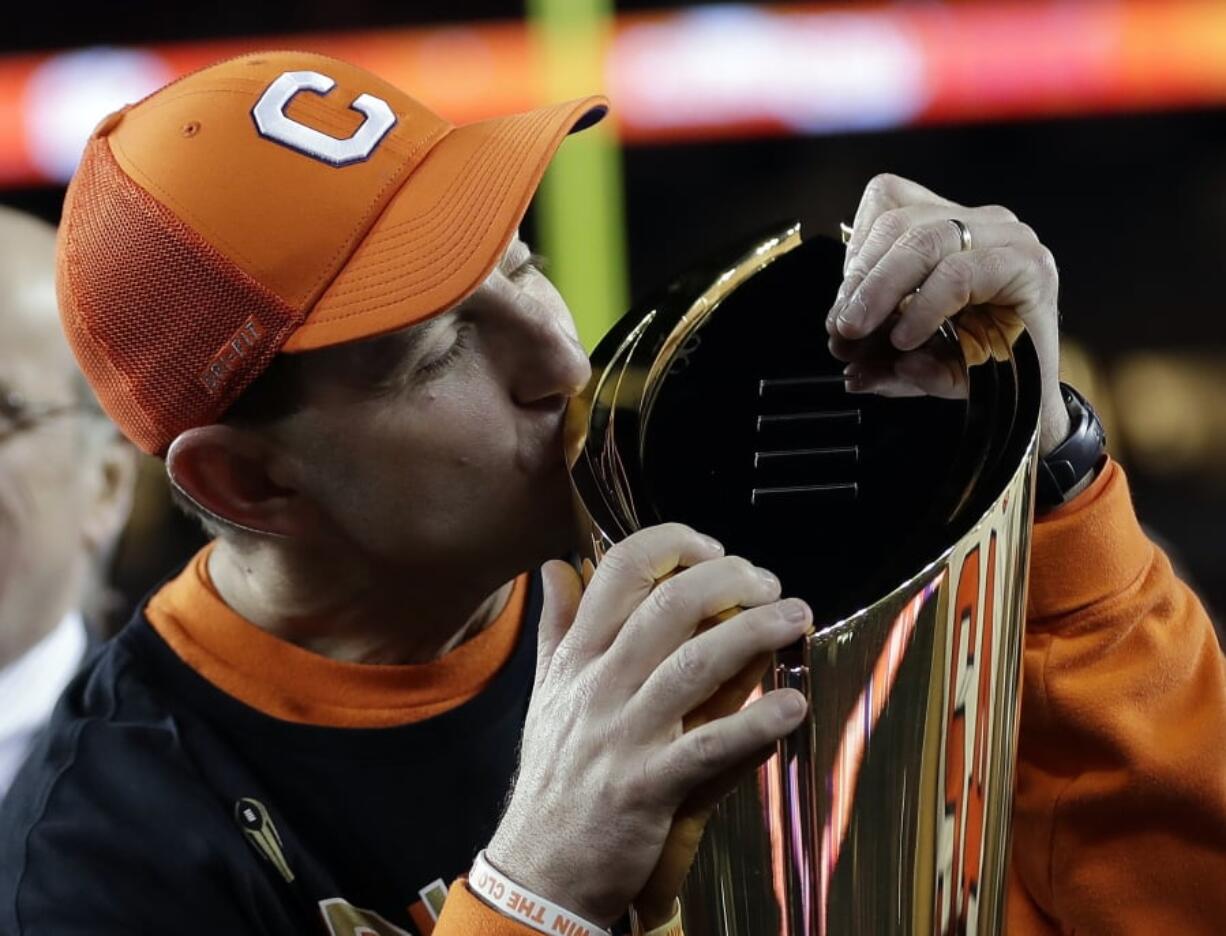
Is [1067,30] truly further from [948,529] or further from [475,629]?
[948,529]

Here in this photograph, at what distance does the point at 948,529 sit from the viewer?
2.23ft

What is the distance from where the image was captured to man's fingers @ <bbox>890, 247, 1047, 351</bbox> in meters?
0.83

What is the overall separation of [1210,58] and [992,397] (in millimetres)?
2917

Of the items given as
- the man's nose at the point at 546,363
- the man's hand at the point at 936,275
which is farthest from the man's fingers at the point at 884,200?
the man's nose at the point at 546,363

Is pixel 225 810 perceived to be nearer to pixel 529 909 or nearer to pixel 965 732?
pixel 529 909

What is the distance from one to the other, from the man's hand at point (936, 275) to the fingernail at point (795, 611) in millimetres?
237

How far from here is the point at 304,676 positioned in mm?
1048

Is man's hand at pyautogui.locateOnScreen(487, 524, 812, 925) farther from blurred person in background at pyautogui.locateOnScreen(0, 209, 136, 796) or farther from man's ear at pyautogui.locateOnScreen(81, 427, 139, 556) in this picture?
man's ear at pyautogui.locateOnScreen(81, 427, 139, 556)

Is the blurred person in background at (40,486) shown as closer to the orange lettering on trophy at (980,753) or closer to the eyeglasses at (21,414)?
the eyeglasses at (21,414)

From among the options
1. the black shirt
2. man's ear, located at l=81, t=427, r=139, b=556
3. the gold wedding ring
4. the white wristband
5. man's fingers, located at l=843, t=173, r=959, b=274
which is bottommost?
man's ear, located at l=81, t=427, r=139, b=556

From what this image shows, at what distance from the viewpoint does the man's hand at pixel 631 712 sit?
65 cm

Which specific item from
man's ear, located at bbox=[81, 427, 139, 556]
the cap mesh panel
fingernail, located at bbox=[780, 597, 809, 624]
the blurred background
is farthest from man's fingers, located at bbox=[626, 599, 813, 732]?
the blurred background

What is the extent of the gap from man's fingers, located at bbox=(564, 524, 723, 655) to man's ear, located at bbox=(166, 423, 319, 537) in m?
0.35

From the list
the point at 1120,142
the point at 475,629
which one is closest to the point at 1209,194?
the point at 1120,142
